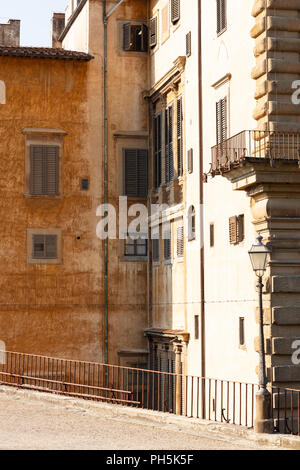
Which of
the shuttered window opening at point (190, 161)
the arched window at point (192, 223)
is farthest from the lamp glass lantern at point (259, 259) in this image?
the shuttered window opening at point (190, 161)

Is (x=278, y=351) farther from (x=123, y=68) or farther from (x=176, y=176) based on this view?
(x=123, y=68)

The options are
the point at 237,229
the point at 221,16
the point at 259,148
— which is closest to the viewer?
the point at 259,148

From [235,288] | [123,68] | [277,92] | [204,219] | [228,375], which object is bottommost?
[228,375]

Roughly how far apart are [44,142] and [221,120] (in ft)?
28.1

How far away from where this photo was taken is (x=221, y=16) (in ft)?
93.6

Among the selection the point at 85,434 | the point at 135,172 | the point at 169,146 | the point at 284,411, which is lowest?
the point at 85,434

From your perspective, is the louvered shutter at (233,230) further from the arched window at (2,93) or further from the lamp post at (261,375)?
the arched window at (2,93)

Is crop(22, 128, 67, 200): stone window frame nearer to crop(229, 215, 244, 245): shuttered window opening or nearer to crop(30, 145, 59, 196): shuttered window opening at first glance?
crop(30, 145, 59, 196): shuttered window opening

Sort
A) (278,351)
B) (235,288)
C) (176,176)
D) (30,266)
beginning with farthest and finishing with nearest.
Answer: (30,266)
(176,176)
(235,288)
(278,351)

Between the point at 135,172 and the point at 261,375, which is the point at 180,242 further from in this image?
the point at 261,375

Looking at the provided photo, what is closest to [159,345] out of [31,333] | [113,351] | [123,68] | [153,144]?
[113,351]

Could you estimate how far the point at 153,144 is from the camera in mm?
35156

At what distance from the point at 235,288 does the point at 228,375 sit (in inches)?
92.0

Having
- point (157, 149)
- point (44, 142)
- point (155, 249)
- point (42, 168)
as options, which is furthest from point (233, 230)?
point (44, 142)
